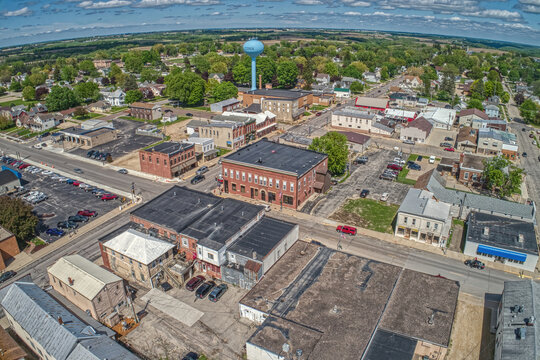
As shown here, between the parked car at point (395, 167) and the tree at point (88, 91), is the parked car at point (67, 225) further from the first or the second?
the tree at point (88, 91)

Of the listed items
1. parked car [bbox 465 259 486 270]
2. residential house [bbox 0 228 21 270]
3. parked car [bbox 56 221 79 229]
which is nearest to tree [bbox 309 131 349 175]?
parked car [bbox 465 259 486 270]

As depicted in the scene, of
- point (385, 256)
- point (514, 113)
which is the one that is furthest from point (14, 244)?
point (514, 113)

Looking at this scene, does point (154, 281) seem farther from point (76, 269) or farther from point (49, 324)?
point (49, 324)

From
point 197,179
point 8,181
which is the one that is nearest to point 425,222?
point 197,179

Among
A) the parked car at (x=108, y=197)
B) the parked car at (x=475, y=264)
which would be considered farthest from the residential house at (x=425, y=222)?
the parked car at (x=108, y=197)

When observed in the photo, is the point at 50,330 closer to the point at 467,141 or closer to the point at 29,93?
the point at 467,141
